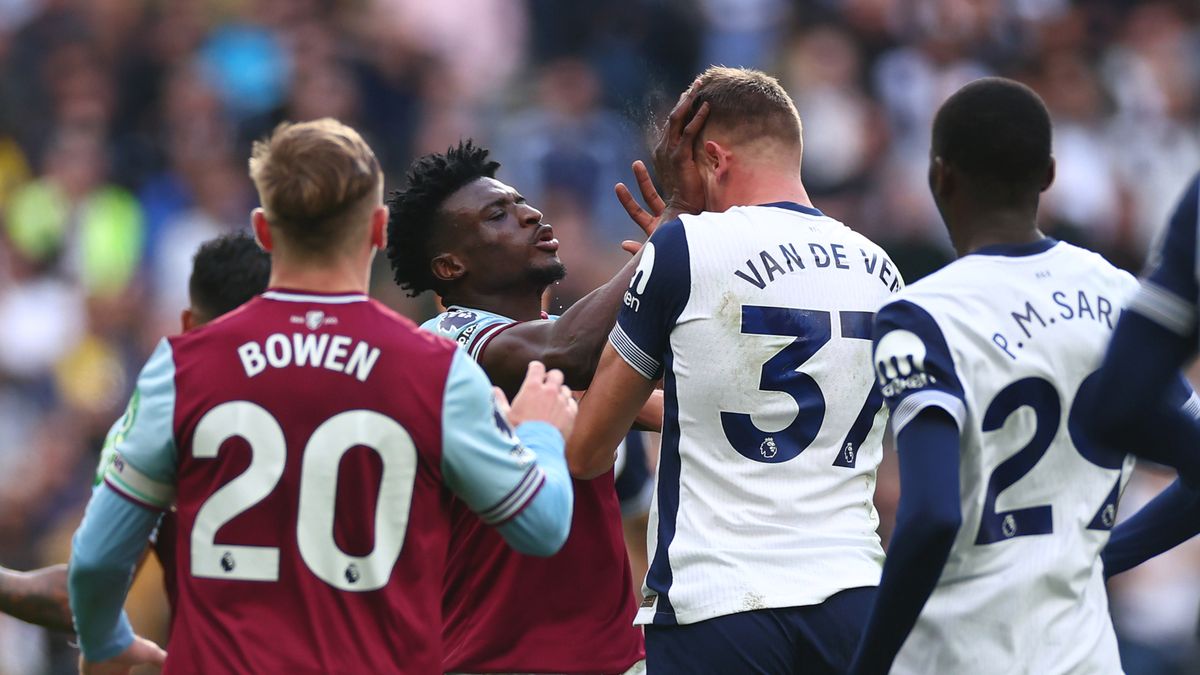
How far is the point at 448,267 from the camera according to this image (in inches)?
236

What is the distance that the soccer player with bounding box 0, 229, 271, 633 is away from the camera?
17.3 feet

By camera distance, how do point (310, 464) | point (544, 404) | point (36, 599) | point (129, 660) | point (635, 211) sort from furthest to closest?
point (635, 211), point (36, 599), point (129, 660), point (544, 404), point (310, 464)

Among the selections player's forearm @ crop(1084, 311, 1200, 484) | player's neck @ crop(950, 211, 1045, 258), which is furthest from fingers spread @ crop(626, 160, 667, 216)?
player's forearm @ crop(1084, 311, 1200, 484)

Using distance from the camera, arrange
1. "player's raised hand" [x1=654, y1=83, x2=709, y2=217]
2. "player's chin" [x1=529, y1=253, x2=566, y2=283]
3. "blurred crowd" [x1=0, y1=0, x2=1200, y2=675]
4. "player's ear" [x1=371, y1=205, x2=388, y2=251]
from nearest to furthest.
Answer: "player's ear" [x1=371, y1=205, x2=388, y2=251]
"player's raised hand" [x1=654, y1=83, x2=709, y2=217]
"player's chin" [x1=529, y1=253, x2=566, y2=283]
"blurred crowd" [x1=0, y1=0, x2=1200, y2=675]

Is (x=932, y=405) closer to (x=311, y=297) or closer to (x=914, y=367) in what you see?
(x=914, y=367)

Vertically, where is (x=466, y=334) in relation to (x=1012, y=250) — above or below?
below

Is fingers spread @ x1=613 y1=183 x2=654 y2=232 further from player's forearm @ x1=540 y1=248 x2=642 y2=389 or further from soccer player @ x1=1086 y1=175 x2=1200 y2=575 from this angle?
soccer player @ x1=1086 y1=175 x2=1200 y2=575

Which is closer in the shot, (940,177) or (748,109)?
(940,177)

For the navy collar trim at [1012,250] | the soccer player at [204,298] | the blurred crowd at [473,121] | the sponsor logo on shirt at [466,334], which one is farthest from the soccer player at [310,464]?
the blurred crowd at [473,121]

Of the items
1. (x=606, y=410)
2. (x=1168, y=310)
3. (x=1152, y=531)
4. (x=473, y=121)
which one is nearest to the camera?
(x=1168, y=310)

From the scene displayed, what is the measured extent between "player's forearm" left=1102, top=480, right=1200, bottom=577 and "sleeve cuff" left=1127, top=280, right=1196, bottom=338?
1.20 meters

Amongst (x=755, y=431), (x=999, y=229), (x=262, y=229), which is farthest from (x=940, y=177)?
(x=262, y=229)

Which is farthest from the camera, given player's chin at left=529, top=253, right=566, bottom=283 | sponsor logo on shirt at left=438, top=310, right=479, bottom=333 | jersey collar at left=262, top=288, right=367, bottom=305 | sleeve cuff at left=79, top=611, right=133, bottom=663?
player's chin at left=529, top=253, right=566, bottom=283

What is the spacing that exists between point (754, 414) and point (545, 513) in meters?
0.88
